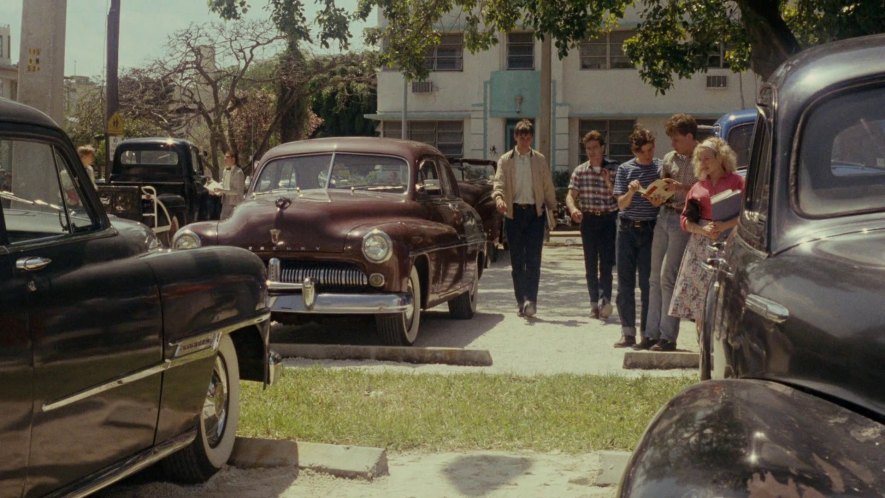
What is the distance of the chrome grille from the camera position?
10352 millimetres

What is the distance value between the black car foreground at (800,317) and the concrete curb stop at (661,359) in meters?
4.48

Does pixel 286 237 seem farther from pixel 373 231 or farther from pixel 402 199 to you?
pixel 402 199

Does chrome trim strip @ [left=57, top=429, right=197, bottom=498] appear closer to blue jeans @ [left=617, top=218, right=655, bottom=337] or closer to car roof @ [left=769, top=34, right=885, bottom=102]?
car roof @ [left=769, top=34, right=885, bottom=102]

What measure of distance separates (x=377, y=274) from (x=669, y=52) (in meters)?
10.3

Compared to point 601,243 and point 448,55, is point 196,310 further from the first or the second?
point 448,55

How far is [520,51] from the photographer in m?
37.8

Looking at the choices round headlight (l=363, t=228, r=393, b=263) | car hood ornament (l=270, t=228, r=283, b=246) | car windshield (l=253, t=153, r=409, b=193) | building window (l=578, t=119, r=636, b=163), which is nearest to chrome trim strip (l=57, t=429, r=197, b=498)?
round headlight (l=363, t=228, r=393, b=263)

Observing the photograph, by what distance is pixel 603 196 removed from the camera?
12406 millimetres

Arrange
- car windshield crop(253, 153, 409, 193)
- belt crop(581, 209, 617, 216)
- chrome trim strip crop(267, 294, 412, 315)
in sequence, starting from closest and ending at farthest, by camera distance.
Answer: chrome trim strip crop(267, 294, 412, 315), car windshield crop(253, 153, 409, 193), belt crop(581, 209, 617, 216)

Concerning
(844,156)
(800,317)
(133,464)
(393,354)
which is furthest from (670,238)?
(800,317)

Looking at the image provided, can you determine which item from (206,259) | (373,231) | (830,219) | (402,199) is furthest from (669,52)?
(830,219)

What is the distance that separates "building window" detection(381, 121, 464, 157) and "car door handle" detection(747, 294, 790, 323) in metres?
34.8

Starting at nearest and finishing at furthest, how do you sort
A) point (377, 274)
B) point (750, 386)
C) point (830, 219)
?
point (750, 386)
point (830, 219)
point (377, 274)

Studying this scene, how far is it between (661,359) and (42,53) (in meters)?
5.45
